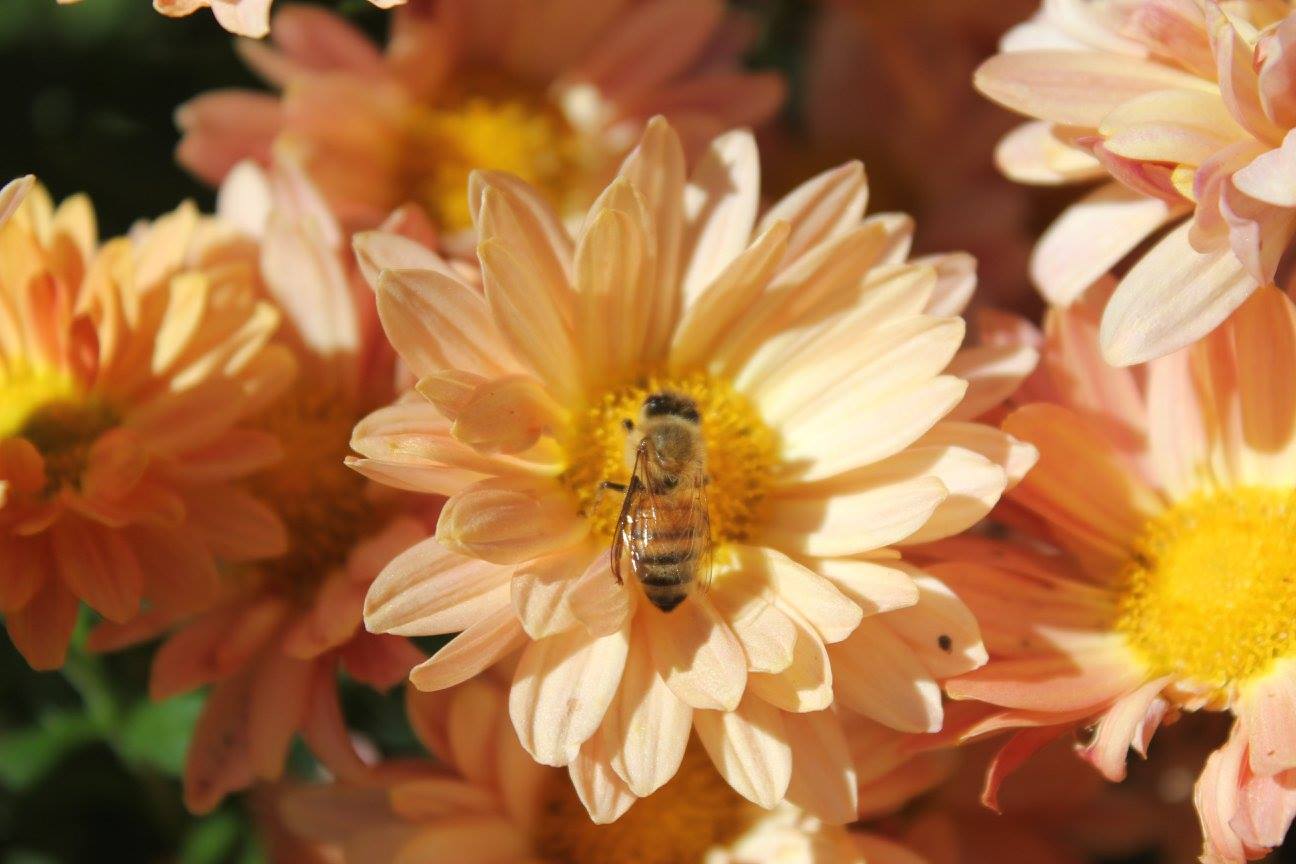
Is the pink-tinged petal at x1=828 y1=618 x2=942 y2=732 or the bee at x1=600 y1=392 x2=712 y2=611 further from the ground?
the bee at x1=600 y1=392 x2=712 y2=611

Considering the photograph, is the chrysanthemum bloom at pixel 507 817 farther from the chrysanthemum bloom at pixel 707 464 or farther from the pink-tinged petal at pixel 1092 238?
the pink-tinged petal at pixel 1092 238

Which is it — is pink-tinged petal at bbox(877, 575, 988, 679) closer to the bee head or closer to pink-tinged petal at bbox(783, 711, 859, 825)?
pink-tinged petal at bbox(783, 711, 859, 825)

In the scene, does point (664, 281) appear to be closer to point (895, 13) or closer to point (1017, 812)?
point (1017, 812)

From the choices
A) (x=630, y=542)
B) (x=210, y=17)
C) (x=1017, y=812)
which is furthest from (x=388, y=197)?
(x=1017, y=812)

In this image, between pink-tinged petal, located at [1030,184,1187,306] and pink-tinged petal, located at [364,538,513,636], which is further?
pink-tinged petal, located at [1030,184,1187,306]

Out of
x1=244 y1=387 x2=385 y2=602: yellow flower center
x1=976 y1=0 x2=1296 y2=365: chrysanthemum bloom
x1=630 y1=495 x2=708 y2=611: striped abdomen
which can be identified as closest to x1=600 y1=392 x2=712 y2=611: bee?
x1=630 y1=495 x2=708 y2=611: striped abdomen

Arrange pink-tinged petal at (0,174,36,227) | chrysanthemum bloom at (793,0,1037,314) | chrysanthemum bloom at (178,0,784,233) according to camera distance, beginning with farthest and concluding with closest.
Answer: chrysanthemum bloom at (793,0,1037,314) → chrysanthemum bloom at (178,0,784,233) → pink-tinged petal at (0,174,36,227)

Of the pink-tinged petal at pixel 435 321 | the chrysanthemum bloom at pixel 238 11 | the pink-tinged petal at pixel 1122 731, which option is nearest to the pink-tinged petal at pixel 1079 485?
the pink-tinged petal at pixel 1122 731
